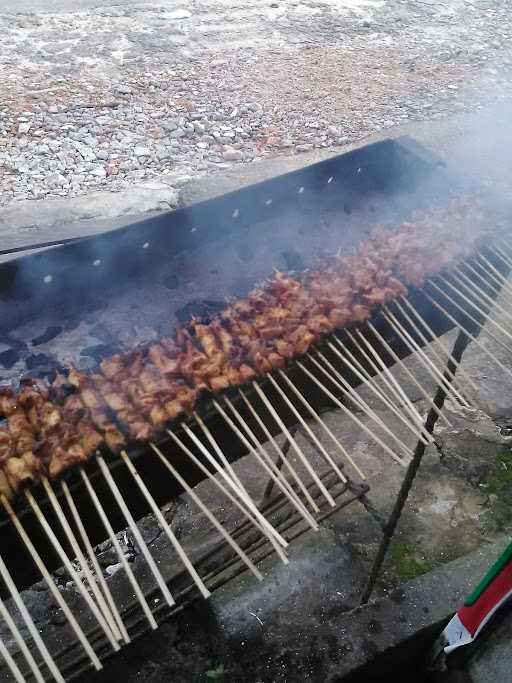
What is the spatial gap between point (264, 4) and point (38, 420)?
13740 mm

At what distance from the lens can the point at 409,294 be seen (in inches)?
145

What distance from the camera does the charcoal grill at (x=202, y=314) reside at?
8.71 feet

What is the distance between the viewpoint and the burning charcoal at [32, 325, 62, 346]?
325cm

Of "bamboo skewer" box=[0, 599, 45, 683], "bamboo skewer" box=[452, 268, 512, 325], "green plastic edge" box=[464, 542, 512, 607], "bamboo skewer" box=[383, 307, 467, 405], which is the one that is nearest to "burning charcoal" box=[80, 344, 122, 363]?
"bamboo skewer" box=[0, 599, 45, 683]

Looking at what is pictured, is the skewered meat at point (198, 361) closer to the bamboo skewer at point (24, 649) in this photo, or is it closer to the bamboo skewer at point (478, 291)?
the bamboo skewer at point (478, 291)

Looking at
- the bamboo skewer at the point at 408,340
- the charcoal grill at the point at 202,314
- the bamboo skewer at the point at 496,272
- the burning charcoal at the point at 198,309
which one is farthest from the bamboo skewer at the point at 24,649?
the bamboo skewer at the point at 496,272

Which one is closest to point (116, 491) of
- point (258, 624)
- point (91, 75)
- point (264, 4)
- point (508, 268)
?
point (258, 624)

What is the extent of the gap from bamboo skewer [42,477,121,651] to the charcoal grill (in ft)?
0.20

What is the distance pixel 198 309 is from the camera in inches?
140

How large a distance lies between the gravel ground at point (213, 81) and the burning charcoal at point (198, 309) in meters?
5.18

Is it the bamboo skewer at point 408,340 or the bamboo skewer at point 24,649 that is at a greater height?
the bamboo skewer at point 408,340

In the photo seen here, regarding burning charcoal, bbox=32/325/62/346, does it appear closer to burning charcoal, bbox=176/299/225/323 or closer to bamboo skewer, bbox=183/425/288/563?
burning charcoal, bbox=176/299/225/323

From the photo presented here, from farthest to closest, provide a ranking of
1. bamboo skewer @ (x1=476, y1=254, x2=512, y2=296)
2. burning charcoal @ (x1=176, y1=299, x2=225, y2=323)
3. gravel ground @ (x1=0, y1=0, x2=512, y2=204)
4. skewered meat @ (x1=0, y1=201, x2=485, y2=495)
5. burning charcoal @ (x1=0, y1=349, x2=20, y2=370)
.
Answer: gravel ground @ (x1=0, y1=0, x2=512, y2=204)
bamboo skewer @ (x1=476, y1=254, x2=512, y2=296)
burning charcoal @ (x1=176, y1=299, x2=225, y2=323)
burning charcoal @ (x1=0, y1=349, x2=20, y2=370)
skewered meat @ (x1=0, y1=201, x2=485, y2=495)

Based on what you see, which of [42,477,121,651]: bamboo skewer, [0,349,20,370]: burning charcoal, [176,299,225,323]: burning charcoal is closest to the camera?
[42,477,121,651]: bamboo skewer
